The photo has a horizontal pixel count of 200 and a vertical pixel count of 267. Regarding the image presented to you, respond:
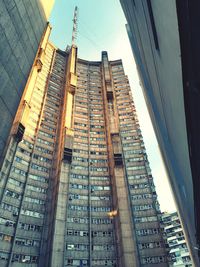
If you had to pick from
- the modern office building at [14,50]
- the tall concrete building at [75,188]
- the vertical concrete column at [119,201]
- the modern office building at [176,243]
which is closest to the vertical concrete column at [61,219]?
the tall concrete building at [75,188]

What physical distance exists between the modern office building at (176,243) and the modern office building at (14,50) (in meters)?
65.4

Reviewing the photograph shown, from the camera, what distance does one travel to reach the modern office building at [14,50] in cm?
1956

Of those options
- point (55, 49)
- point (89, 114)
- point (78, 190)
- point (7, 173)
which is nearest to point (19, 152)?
point (7, 173)

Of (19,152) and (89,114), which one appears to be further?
(89,114)

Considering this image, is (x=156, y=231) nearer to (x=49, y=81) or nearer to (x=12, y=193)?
(x=12, y=193)

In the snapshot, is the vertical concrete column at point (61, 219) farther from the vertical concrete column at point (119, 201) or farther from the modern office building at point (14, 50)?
the modern office building at point (14, 50)

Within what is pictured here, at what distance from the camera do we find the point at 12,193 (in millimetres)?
41781

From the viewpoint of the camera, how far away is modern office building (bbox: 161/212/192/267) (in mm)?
69600

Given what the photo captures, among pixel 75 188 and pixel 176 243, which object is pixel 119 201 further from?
pixel 176 243

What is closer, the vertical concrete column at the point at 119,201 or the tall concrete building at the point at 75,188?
the vertical concrete column at the point at 119,201

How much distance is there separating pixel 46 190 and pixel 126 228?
63.1 ft

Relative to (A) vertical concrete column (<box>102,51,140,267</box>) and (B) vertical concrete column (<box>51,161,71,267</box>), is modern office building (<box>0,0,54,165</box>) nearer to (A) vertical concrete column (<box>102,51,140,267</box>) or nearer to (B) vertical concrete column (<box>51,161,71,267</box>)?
(B) vertical concrete column (<box>51,161,71,267</box>)

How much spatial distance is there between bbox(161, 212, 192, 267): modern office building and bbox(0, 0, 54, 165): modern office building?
65.4 metres

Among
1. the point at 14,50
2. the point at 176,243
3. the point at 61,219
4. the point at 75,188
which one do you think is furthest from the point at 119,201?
the point at 176,243
